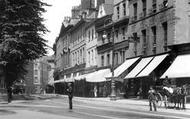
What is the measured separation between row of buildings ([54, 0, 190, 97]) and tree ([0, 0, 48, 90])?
743 cm

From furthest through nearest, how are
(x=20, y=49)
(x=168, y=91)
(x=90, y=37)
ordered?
1. (x=90, y=37)
2. (x=20, y=49)
3. (x=168, y=91)

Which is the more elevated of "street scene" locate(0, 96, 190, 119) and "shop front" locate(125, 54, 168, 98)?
"shop front" locate(125, 54, 168, 98)

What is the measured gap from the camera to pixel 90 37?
75.5 m

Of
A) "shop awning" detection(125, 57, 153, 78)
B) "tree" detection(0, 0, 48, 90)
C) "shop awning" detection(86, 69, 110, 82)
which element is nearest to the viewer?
"shop awning" detection(125, 57, 153, 78)

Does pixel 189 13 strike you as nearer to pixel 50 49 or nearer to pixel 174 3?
pixel 174 3

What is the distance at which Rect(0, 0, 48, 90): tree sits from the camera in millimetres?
46438

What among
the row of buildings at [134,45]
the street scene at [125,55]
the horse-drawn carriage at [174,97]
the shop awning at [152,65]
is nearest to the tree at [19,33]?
the street scene at [125,55]

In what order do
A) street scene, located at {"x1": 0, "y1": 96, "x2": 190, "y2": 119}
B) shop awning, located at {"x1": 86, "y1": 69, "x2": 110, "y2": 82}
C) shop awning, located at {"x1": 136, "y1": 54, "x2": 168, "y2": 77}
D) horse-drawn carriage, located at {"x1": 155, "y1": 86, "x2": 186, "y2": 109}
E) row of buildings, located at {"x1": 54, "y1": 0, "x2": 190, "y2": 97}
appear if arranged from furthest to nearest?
1. shop awning, located at {"x1": 86, "y1": 69, "x2": 110, "y2": 82}
2. row of buildings, located at {"x1": 54, "y1": 0, "x2": 190, "y2": 97}
3. shop awning, located at {"x1": 136, "y1": 54, "x2": 168, "y2": 77}
4. horse-drawn carriage, located at {"x1": 155, "y1": 86, "x2": 186, "y2": 109}
5. street scene, located at {"x1": 0, "y1": 96, "x2": 190, "y2": 119}

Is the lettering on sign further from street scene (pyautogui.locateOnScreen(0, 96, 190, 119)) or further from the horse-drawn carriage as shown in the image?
street scene (pyautogui.locateOnScreen(0, 96, 190, 119))

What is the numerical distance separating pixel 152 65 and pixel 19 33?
46.0 ft

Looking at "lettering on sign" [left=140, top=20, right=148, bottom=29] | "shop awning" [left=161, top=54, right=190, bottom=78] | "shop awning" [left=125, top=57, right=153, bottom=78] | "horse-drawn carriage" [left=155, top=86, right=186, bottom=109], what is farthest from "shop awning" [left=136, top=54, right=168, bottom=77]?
"lettering on sign" [left=140, top=20, right=148, bottom=29]

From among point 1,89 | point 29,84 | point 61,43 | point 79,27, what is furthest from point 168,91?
point 29,84

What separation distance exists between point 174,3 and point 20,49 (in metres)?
16.6

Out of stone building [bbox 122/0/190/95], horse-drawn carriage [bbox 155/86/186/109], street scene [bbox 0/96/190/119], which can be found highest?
stone building [bbox 122/0/190/95]
